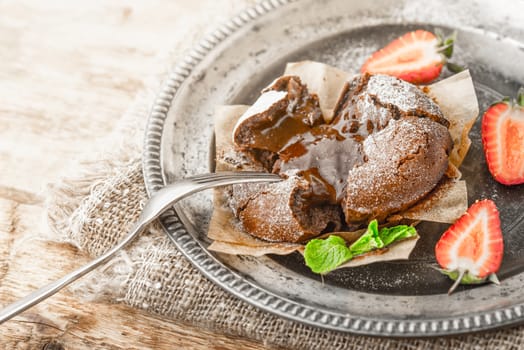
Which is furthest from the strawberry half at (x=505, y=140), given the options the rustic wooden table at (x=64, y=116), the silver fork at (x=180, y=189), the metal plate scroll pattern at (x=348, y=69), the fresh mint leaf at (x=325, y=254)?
the rustic wooden table at (x=64, y=116)

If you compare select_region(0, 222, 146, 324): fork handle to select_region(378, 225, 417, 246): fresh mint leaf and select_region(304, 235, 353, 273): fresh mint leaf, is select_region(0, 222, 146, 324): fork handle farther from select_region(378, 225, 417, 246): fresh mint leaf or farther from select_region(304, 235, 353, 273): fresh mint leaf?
select_region(378, 225, 417, 246): fresh mint leaf

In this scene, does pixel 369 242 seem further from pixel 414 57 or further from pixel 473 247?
pixel 414 57

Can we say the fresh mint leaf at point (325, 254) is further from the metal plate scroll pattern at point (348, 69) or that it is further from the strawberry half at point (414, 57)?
the strawberry half at point (414, 57)

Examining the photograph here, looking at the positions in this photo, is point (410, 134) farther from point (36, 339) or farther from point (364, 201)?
point (36, 339)

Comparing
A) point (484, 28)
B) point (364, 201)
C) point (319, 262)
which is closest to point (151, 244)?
point (319, 262)

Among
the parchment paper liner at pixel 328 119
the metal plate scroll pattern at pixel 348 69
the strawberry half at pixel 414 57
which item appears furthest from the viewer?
the strawberry half at pixel 414 57

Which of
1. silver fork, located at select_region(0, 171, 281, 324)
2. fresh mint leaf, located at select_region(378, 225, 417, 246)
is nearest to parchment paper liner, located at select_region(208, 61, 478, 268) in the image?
fresh mint leaf, located at select_region(378, 225, 417, 246)

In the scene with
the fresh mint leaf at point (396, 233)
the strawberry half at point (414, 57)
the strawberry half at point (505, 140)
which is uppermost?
the strawberry half at point (414, 57)
